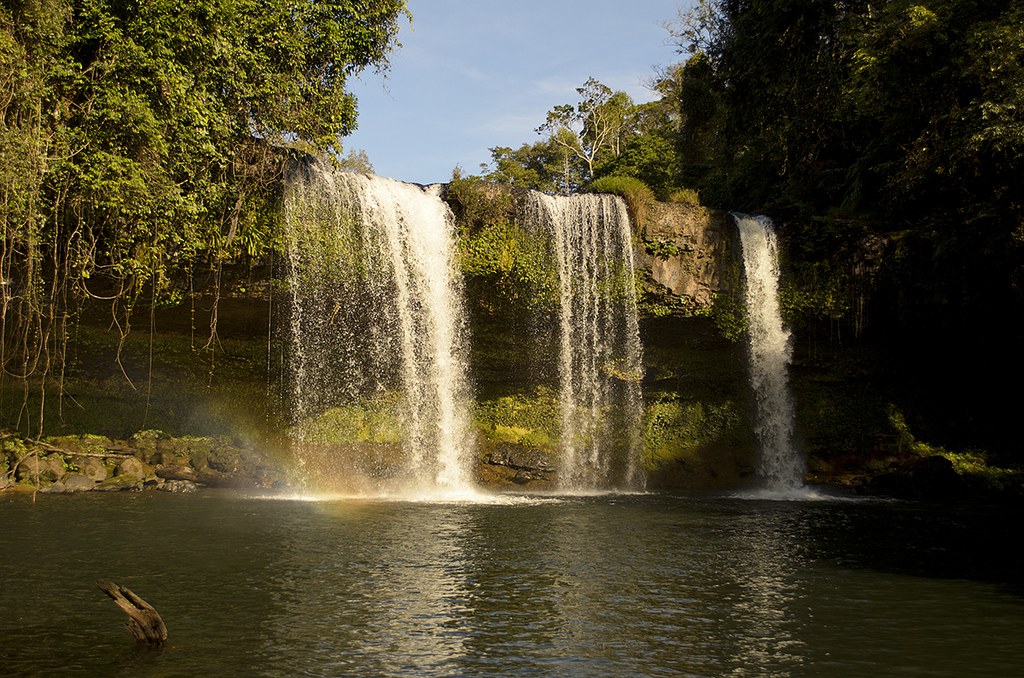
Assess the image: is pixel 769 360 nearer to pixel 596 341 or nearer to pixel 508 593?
pixel 596 341

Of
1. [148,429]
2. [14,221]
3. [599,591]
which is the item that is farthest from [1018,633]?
[148,429]

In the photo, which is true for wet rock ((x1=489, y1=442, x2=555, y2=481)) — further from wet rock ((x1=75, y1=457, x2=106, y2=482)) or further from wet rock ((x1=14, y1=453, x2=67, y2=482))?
wet rock ((x1=14, y1=453, x2=67, y2=482))

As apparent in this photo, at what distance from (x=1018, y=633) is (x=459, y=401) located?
44.5ft

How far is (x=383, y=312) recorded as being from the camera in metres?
17.6

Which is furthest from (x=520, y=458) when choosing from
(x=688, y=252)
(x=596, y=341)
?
(x=688, y=252)

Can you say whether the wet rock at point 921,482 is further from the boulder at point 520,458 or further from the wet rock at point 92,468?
the wet rock at point 92,468

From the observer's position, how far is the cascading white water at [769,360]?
18797mm

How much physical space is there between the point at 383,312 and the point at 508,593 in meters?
10.6

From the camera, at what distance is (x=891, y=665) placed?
6.07 metres

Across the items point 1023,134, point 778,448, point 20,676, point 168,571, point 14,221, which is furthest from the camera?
point 778,448

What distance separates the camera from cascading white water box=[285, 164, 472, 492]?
16.7m

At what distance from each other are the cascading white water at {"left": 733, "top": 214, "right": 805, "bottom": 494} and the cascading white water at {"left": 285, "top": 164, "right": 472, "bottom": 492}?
24.5ft

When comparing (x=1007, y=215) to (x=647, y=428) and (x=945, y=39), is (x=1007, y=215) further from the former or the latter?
(x=647, y=428)

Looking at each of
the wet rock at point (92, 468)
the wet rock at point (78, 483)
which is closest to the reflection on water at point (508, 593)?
the wet rock at point (78, 483)
